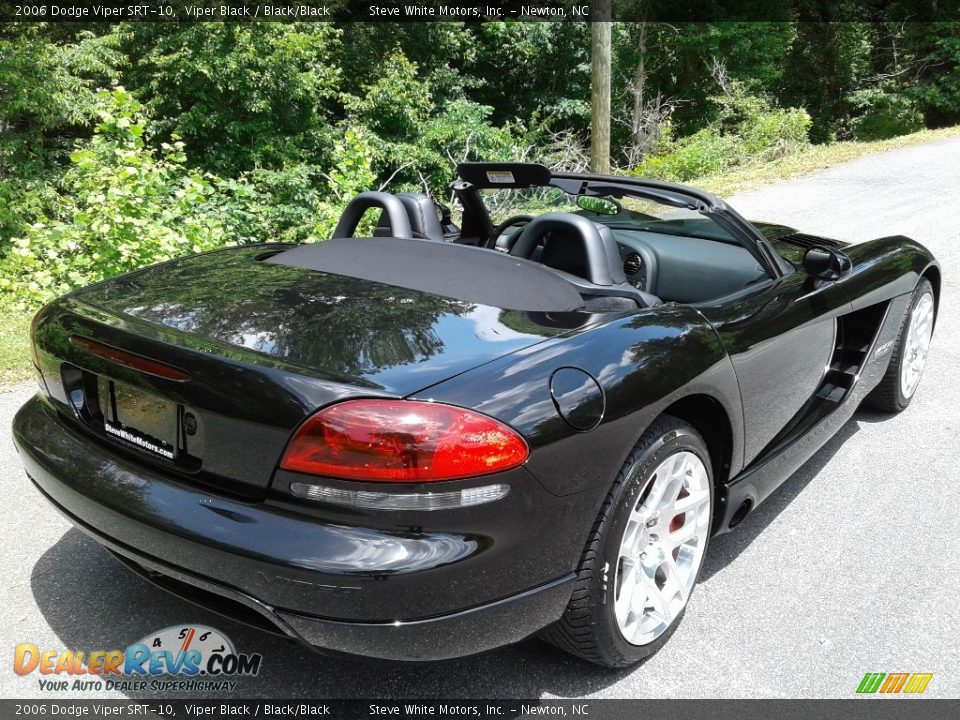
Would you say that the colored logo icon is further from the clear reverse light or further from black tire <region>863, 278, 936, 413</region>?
black tire <region>863, 278, 936, 413</region>

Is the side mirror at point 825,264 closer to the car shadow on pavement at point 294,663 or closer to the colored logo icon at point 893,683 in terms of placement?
the colored logo icon at point 893,683

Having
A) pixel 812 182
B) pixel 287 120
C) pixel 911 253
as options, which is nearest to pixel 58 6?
pixel 287 120

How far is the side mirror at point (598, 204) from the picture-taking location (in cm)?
325

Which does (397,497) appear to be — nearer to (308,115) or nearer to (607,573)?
(607,573)

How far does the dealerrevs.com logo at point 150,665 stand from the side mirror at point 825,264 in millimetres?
2431

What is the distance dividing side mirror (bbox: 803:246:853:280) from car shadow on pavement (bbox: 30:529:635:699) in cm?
173

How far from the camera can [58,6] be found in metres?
15.5

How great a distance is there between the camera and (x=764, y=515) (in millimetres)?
3461

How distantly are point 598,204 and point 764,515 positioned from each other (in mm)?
1449

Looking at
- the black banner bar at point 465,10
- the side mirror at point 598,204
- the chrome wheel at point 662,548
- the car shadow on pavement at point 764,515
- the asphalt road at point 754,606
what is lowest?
the car shadow on pavement at point 764,515

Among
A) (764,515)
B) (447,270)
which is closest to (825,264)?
(764,515)

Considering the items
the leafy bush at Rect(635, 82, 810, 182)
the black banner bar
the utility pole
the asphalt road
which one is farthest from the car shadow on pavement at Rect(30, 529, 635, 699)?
the leafy bush at Rect(635, 82, 810, 182)

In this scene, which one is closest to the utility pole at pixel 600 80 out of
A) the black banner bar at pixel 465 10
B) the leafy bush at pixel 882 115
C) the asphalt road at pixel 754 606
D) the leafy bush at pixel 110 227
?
the black banner bar at pixel 465 10

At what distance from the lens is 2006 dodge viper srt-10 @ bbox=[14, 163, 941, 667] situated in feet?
6.36
